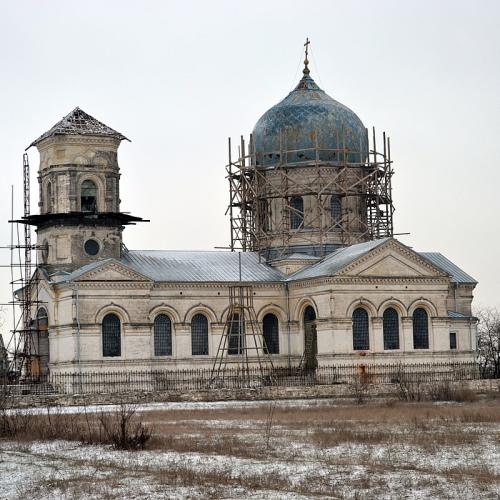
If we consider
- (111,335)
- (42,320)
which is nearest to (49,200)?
(42,320)

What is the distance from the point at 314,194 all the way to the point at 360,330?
25.8ft

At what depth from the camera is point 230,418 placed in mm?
33531

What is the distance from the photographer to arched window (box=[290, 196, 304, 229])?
5578 cm

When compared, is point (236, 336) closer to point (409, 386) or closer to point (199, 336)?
point (199, 336)

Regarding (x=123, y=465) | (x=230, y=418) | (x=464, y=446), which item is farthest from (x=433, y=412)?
(x=123, y=465)

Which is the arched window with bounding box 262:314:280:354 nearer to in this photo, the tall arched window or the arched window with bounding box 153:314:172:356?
the arched window with bounding box 153:314:172:356

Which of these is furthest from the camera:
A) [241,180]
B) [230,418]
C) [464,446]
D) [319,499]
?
[241,180]

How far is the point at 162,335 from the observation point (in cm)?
5019

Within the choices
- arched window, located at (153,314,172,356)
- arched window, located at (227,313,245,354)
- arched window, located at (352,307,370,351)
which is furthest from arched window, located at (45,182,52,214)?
arched window, located at (352,307,370,351)

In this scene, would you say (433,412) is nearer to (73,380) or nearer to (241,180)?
(73,380)

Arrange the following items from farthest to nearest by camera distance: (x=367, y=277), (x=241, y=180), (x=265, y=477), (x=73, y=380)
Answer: (x=241, y=180), (x=367, y=277), (x=73, y=380), (x=265, y=477)

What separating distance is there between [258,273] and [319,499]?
34.5m

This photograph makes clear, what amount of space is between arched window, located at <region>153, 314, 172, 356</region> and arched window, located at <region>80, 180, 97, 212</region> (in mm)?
5425

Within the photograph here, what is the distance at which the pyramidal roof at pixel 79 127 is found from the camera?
50.7 metres
